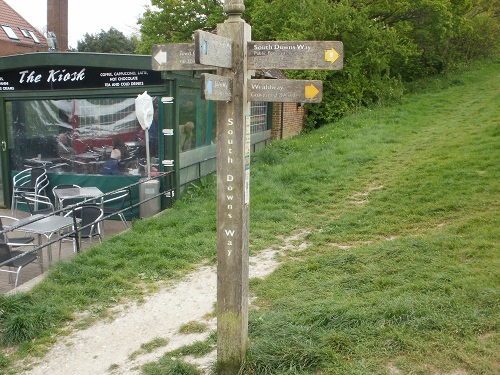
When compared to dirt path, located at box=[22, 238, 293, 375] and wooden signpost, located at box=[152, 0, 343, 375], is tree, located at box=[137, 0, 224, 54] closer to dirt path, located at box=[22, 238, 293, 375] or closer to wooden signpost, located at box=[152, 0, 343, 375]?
dirt path, located at box=[22, 238, 293, 375]

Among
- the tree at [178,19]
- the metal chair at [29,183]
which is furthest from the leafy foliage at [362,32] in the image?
the metal chair at [29,183]

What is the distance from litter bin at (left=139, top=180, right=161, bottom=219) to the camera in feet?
31.1

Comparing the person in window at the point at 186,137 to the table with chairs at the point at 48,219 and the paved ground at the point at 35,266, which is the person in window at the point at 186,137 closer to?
the table with chairs at the point at 48,219

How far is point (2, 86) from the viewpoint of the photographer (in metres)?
10.8

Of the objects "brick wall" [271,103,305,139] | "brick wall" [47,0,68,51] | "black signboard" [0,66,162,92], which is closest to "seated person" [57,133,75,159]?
"black signboard" [0,66,162,92]

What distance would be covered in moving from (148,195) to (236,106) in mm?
6022

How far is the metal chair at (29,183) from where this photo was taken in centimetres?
1012

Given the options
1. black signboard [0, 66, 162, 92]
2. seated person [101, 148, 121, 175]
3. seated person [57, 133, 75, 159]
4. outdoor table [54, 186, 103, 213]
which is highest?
black signboard [0, 66, 162, 92]

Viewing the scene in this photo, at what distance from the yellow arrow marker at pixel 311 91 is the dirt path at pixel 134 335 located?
2.10 meters

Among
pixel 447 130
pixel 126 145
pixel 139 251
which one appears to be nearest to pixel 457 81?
pixel 447 130

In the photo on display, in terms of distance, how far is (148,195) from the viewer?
9.48 meters

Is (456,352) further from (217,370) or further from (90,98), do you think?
(90,98)

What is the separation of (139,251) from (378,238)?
3.05m

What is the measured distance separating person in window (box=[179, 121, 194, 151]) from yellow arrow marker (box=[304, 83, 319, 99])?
6.42 meters
